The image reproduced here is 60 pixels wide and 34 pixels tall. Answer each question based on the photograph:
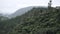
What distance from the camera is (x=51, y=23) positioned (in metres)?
16.0

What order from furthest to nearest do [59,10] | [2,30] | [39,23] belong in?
[2,30]
[59,10]
[39,23]

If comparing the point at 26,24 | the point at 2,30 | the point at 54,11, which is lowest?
the point at 2,30

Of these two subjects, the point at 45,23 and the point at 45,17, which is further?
the point at 45,17

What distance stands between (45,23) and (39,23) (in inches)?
42.7

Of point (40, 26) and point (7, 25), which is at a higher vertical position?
point (40, 26)

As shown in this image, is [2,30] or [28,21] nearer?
[28,21]

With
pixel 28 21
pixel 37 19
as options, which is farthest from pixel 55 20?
pixel 28 21

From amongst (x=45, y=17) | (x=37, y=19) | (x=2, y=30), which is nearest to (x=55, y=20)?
(x=45, y=17)

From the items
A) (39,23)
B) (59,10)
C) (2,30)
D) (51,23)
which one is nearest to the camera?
(51,23)

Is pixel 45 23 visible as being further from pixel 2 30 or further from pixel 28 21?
pixel 2 30

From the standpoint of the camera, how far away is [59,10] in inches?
729

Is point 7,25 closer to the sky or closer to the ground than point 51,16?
closer to the ground

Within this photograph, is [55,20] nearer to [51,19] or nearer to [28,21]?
[51,19]

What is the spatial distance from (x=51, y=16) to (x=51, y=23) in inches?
84.5
